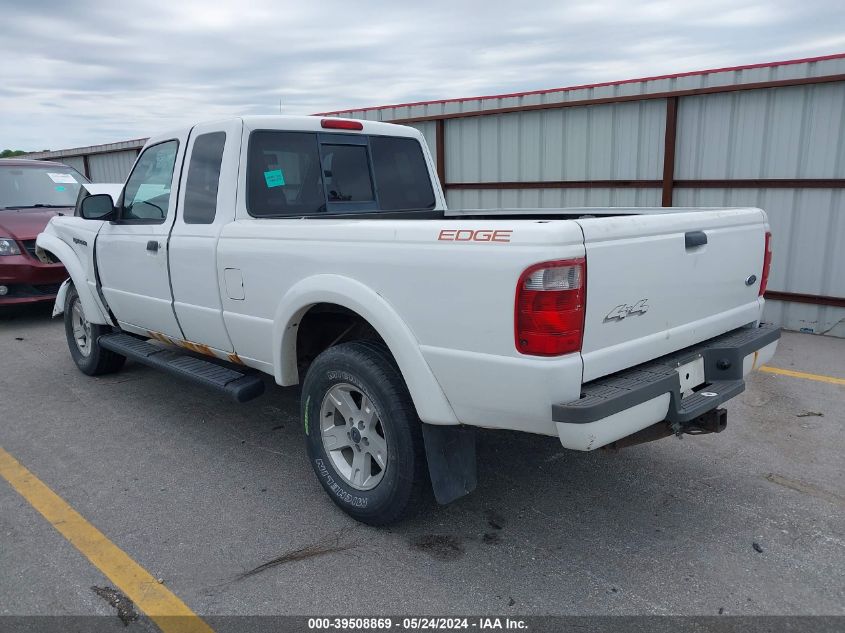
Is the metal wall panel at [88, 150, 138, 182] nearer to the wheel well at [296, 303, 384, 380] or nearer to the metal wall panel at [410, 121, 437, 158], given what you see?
the metal wall panel at [410, 121, 437, 158]

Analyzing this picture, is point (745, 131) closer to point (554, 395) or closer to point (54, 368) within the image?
point (554, 395)

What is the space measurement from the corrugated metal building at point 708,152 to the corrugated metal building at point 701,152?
0.01m

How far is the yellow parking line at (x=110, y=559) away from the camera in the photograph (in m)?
2.71

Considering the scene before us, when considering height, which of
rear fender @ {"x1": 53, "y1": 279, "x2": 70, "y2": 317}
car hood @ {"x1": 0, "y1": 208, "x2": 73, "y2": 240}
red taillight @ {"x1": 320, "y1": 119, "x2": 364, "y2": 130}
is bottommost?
rear fender @ {"x1": 53, "y1": 279, "x2": 70, "y2": 317}

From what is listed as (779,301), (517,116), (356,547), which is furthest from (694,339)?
(517,116)

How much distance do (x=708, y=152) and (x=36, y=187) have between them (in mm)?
8626

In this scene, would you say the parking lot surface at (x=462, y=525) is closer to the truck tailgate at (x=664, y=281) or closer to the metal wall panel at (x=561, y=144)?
the truck tailgate at (x=664, y=281)

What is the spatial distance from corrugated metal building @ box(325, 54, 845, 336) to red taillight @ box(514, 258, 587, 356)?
19.5ft

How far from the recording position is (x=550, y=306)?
251 centimetres

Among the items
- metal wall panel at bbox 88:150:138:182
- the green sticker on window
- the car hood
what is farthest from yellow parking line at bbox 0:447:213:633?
metal wall panel at bbox 88:150:138:182

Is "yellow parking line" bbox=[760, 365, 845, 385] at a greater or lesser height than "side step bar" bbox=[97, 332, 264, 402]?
lesser

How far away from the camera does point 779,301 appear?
24.9 ft

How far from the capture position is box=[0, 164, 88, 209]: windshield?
9.08 m

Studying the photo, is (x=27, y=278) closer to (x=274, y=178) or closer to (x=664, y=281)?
(x=274, y=178)
